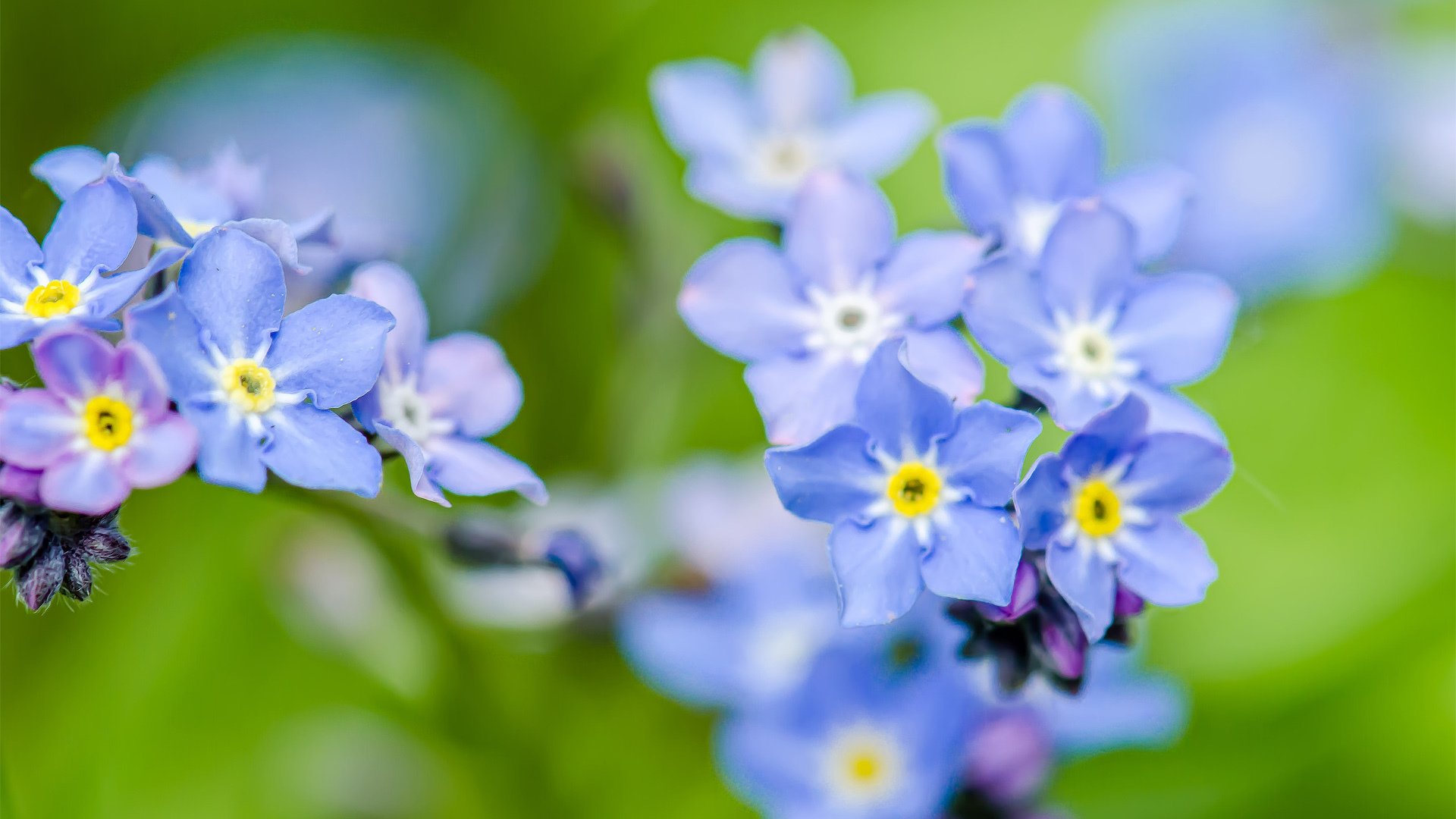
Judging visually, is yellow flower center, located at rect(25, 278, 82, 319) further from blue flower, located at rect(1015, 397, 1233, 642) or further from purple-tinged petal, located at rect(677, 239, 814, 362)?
blue flower, located at rect(1015, 397, 1233, 642)

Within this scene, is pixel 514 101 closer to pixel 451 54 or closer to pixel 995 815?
pixel 451 54

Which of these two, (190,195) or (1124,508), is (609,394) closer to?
Answer: (190,195)

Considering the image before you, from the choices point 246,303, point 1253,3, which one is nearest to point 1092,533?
point 246,303

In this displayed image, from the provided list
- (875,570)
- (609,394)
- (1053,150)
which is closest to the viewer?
(875,570)

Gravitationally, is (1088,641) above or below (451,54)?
below

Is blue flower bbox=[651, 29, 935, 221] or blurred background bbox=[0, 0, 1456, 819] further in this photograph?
blurred background bbox=[0, 0, 1456, 819]

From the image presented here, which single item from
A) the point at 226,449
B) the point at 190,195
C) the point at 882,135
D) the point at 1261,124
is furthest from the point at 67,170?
the point at 1261,124

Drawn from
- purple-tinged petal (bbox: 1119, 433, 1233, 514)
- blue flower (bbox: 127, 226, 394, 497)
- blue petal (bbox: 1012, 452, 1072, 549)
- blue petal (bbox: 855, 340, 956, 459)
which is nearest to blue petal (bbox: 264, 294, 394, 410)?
blue flower (bbox: 127, 226, 394, 497)
